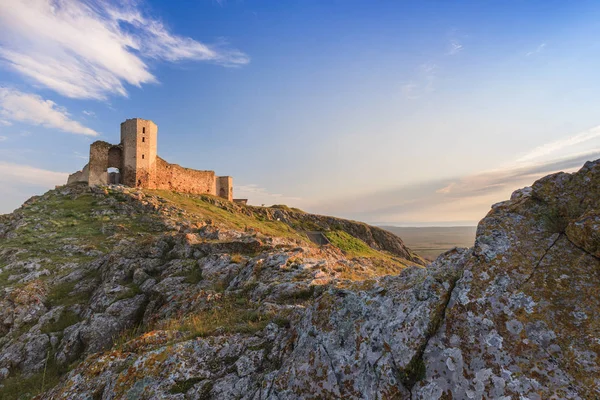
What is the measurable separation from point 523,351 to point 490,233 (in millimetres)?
2002

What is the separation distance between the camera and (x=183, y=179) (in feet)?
176

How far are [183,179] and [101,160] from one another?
13.3 m

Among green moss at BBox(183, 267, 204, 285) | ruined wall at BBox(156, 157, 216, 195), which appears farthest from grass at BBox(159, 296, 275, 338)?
ruined wall at BBox(156, 157, 216, 195)

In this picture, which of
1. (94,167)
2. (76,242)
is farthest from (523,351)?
(94,167)

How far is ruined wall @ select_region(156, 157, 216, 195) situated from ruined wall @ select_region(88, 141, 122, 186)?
19.0 feet

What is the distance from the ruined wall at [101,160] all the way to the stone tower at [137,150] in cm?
158

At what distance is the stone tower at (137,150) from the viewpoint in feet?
144

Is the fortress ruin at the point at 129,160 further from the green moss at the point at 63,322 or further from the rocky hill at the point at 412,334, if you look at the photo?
the rocky hill at the point at 412,334

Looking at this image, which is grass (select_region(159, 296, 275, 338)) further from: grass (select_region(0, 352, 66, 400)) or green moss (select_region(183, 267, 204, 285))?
grass (select_region(0, 352, 66, 400))

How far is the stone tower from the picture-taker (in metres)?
43.8

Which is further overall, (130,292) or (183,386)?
(130,292)

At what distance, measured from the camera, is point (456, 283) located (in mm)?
5012

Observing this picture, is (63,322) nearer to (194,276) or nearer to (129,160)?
(194,276)

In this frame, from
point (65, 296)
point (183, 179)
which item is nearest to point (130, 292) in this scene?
point (65, 296)
